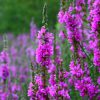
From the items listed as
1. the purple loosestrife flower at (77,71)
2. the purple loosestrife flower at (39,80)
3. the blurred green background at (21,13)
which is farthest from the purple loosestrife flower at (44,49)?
the blurred green background at (21,13)

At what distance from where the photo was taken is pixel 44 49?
12.6ft

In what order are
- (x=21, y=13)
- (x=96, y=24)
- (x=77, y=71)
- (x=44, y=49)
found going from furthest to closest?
(x=21, y=13)
(x=77, y=71)
(x=96, y=24)
(x=44, y=49)

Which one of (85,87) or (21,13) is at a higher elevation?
Result: (21,13)

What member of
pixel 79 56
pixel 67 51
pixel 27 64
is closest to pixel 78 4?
pixel 79 56

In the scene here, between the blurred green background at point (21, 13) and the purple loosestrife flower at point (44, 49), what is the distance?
15.6 meters

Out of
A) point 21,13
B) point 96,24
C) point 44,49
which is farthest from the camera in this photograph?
A: point 21,13

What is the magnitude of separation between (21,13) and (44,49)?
16.5m

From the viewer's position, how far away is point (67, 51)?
753 centimetres

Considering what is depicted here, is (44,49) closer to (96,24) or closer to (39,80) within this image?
(39,80)

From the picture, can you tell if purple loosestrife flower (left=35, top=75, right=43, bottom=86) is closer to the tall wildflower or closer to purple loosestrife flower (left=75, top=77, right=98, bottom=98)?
purple loosestrife flower (left=75, top=77, right=98, bottom=98)

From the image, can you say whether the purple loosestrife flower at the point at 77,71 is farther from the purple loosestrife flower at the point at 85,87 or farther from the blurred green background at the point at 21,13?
the blurred green background at the point at 21,13

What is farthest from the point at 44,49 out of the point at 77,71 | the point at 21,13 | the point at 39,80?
the point at 21,13

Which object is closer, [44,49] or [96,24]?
[44,49]

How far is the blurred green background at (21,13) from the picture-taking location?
19891 mm
